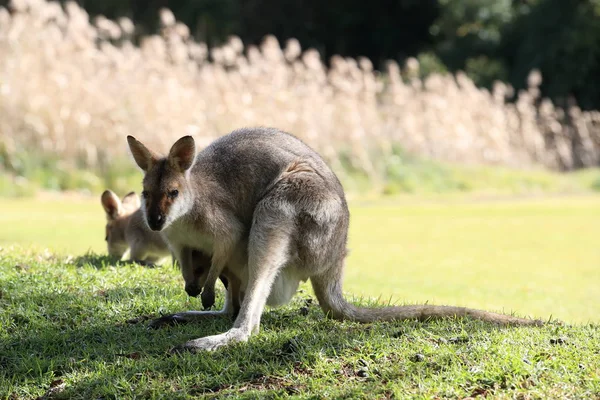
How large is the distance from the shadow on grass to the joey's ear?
963mm

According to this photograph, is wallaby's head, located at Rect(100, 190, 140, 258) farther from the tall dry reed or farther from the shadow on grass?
the tall dry reed

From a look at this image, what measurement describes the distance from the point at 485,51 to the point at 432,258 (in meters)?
17.3

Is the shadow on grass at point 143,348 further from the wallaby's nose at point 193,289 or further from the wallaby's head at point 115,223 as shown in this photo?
the wallaby's head at point 115,223

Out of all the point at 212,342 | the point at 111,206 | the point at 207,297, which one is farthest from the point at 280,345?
the point at 111,206

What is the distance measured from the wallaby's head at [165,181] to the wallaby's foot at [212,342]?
0.63 metres

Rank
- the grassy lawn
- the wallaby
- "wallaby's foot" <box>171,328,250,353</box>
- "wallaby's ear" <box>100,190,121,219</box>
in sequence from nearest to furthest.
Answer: the grassy lawn → "wallaby's foot" <box>171,328,250,353</box> → the wallaby → "wallaby's ear" <box>100,190,121,219</box>

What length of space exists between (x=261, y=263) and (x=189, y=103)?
9.68 m

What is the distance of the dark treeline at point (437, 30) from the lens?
74.2 ft

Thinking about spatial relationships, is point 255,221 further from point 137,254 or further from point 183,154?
point 137,254

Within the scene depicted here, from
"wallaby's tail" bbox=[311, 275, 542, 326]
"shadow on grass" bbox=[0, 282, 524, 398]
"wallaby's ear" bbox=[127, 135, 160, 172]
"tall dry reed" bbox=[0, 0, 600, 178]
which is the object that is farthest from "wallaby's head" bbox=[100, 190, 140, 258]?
"tall dry reed" bbox=[0, 0, 600, 178]

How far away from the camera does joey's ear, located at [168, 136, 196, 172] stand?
4.49 metres

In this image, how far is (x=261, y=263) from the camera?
4430mm

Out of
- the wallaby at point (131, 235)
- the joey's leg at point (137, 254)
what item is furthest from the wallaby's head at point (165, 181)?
the joey's leg at point (137, 254)

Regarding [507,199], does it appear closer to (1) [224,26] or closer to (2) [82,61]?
(2) [82,61]
